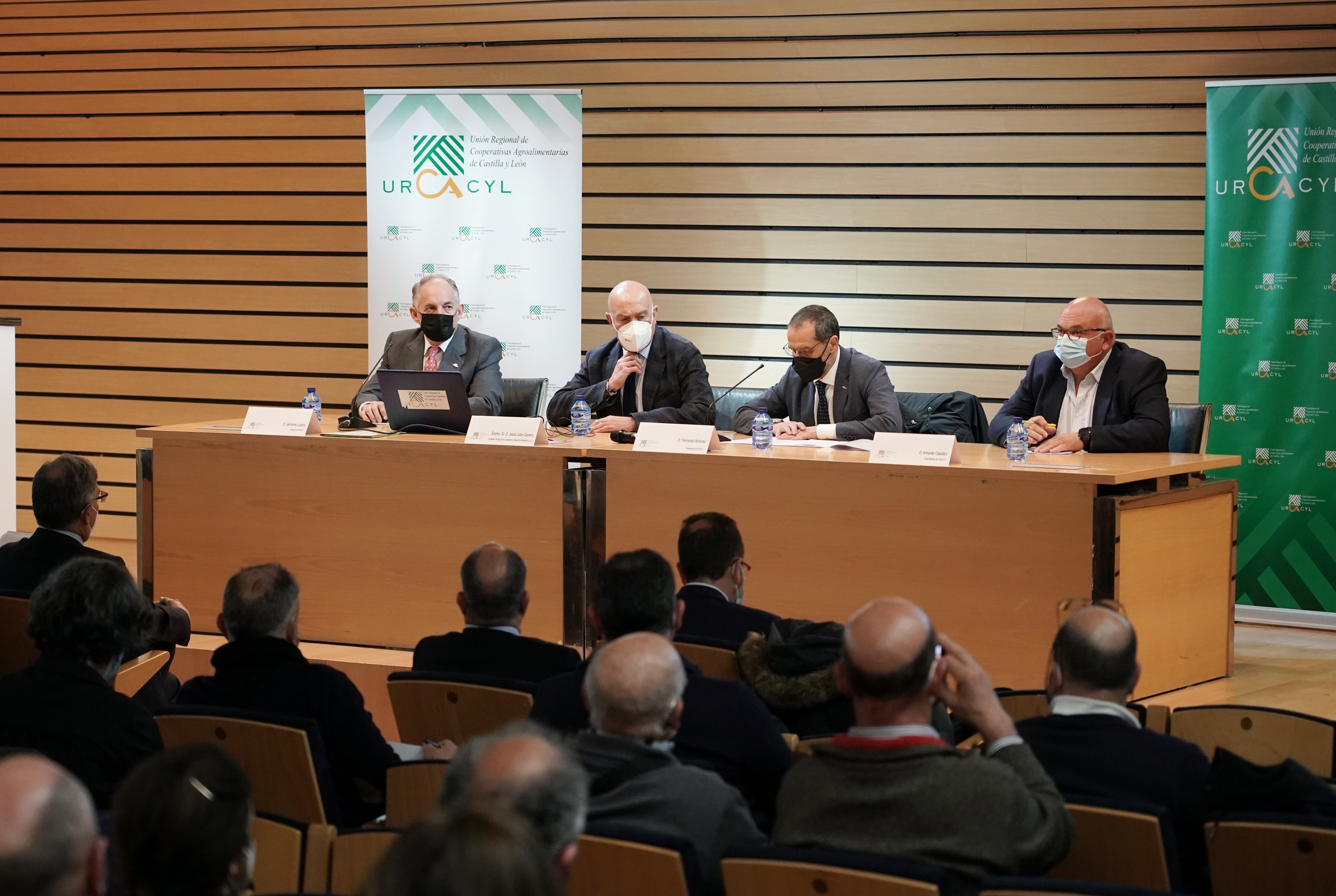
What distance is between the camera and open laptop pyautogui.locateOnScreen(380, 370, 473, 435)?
434 centimetres

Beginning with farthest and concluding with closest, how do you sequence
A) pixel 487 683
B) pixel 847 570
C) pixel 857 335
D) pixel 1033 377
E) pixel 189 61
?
pixel 189 61, pixel 857 335, pixel 1033 377, pixel 847 570, pixel 487 683

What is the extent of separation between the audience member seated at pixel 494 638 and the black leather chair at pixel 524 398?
225cm

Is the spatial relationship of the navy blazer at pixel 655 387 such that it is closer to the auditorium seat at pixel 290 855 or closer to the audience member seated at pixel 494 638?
the audience member seated at pixel 494 638

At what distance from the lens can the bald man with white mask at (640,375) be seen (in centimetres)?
490

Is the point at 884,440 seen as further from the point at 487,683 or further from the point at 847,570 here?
the point at 487,683

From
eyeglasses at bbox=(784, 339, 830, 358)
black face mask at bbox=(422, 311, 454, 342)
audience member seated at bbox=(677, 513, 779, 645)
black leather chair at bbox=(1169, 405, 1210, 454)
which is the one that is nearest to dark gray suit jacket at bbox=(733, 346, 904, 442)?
→ eyeglasses at bbox=(784, 339, 830, 358)

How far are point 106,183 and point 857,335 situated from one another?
4125 millimetres

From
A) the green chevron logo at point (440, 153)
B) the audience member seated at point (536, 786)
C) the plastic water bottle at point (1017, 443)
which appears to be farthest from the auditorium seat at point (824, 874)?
the green chevron logo at point (440, 153)

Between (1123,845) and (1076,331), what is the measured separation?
299 cm

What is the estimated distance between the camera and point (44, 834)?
1224 millimetres

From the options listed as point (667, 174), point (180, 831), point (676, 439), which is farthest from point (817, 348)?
point (180, 831)

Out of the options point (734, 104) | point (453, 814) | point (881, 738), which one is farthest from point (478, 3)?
point (453, 814)

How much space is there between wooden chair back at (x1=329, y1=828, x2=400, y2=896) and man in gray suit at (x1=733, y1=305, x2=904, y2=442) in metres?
2.84

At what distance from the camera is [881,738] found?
1.76 metres
